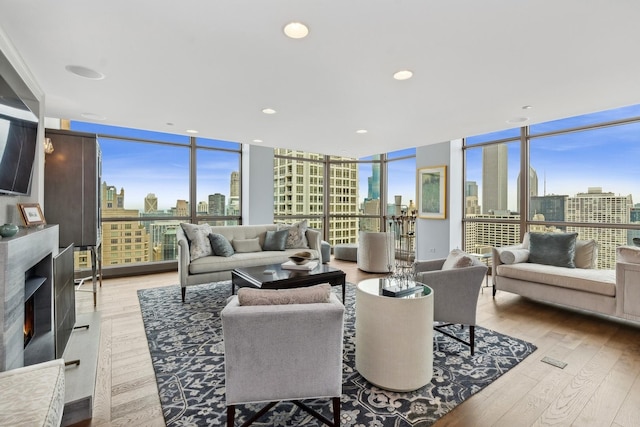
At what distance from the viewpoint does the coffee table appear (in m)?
3.14

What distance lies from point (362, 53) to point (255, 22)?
0.80 m

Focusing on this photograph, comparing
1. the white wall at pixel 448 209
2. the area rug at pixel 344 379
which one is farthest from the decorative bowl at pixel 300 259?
the white wall at pixel 448 209

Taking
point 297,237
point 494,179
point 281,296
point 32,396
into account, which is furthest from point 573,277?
point 32,396

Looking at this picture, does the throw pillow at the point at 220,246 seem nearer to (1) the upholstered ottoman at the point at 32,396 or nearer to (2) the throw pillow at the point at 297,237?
(2) the throw pillow at the point at 297,237

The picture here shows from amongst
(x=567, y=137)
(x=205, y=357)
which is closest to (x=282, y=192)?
(x=205, y=357)

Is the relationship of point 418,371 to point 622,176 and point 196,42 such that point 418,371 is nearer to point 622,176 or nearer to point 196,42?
point 196,42

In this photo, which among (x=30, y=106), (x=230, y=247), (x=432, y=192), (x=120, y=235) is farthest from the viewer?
(x=432, y=192)

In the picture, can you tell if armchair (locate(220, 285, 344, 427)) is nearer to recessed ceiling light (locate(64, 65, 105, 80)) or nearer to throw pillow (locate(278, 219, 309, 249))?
recessed ceiling light (locate(64, 65, 105, 80))

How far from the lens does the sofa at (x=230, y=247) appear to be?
3.93 m

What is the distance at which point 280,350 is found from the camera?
1.59m

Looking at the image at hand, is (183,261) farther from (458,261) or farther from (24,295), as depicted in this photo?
(458,261)

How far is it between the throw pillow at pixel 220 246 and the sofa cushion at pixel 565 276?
148 inches

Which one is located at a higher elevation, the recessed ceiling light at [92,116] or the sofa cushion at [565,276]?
the recessed ceiling light at [92,116]

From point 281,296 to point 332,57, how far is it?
5.81ft
